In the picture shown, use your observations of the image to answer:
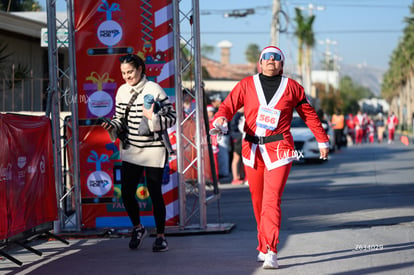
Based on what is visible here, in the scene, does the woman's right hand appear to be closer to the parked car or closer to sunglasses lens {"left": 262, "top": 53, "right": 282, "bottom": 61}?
sunglasses lens {"left": 262, "top": 53, "right": 282, "bottom": 61}

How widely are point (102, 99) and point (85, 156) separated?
2.42 feet

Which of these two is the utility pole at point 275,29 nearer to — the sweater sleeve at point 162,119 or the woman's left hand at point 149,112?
the sweater sleeve at point 162,119

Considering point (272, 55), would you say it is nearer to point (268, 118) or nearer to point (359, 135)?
point (268, 118)

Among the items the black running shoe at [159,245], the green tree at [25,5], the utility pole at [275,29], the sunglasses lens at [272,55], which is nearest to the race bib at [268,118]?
the sunglasses lens at [272,55]

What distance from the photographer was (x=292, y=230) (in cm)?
970

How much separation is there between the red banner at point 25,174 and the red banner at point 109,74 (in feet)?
3.23

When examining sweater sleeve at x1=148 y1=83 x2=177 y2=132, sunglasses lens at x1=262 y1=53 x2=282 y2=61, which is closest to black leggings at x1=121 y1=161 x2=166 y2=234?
sweater sleeve at x1=148 y1=83 x2=177 y2=132

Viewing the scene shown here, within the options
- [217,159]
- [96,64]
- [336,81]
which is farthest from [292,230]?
[336,81]

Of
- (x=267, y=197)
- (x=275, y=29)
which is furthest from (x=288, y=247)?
(x=275, y=29)

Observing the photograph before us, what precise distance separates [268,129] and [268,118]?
0.34ft

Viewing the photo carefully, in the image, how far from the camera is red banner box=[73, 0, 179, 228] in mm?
9508

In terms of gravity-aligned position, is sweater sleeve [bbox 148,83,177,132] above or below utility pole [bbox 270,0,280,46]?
below

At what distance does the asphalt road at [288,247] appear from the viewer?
723 cm

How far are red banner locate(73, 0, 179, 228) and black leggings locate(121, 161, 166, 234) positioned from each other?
46.1 inches
